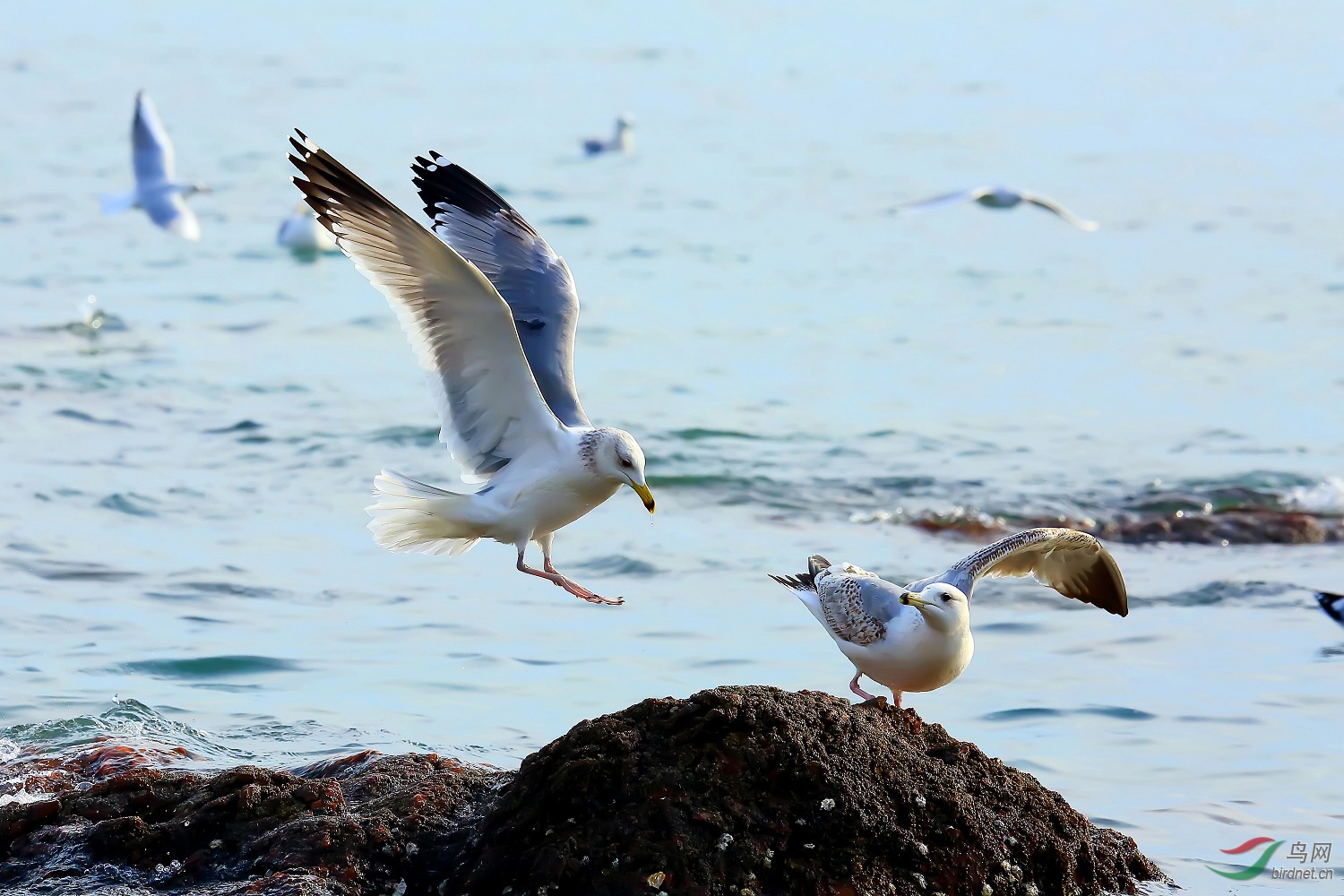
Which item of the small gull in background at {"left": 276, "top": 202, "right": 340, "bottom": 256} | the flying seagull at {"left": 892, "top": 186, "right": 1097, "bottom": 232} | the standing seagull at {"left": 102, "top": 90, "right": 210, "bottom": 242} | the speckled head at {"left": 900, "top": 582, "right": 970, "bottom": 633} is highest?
the speckled head at {"left": 900, "top": 582, "right": 970, "bottom": 633}

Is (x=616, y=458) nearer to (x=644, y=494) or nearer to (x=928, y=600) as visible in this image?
(x=644, y=494)

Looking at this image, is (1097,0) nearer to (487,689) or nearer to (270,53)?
(270,53)

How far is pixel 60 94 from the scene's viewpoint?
88.3ft

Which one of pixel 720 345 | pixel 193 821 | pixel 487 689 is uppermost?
pixel 193 821

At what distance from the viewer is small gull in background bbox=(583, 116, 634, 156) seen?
24172mm

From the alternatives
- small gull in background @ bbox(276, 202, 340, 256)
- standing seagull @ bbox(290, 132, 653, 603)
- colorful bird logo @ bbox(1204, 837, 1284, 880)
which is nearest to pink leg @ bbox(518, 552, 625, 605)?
standing seagull @ bbox(290, 132, 653, 603)

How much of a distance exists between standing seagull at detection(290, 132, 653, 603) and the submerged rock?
5.64ft

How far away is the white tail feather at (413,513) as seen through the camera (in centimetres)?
683

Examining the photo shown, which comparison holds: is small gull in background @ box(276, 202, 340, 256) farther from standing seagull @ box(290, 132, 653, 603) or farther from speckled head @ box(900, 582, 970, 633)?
speckled head @ box(900, 582, 970, 633)

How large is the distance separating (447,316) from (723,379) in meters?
8.55

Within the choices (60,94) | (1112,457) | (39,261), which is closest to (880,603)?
(1112,457)

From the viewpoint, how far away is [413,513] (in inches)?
271

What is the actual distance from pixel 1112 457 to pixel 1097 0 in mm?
23544

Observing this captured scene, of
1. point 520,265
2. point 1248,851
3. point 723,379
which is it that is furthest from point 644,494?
point 723,379
